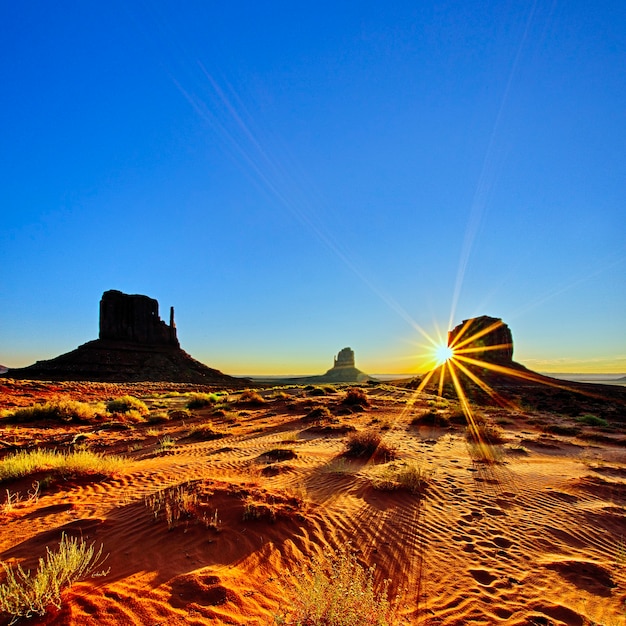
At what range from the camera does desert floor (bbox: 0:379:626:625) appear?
382 cm

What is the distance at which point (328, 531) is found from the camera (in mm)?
5520

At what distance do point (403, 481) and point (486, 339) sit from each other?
81693 millimetres

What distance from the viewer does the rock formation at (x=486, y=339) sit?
2958 inches

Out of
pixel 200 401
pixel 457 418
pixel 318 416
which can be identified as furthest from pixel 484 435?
pixel 200 401

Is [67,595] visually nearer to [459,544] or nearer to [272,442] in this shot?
[459,544]

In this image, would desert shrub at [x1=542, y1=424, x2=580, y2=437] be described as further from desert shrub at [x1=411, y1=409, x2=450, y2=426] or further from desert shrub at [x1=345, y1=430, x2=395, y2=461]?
desert shrub at [x1=345, y1=430, x2=395, y2=461]

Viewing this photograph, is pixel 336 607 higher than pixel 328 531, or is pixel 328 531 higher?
pixel 336 607

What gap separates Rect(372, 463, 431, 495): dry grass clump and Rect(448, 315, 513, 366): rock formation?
72859mm

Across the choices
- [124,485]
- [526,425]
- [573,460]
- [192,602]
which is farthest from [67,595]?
[526,425]

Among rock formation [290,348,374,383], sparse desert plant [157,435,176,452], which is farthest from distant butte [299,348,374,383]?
sparse desert plant [157,435,176,452]

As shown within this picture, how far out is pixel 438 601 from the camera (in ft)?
13.3

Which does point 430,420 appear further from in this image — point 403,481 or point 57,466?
point 57,466

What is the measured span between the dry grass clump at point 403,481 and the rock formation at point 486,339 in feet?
239

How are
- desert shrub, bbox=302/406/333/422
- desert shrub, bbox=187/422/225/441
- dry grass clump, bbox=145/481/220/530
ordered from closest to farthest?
dry grass clump, bbox=145/481/220/530 < desert shrub, bbox=187/422/225/441 < desert shrub, bbox=302/406/333/422
